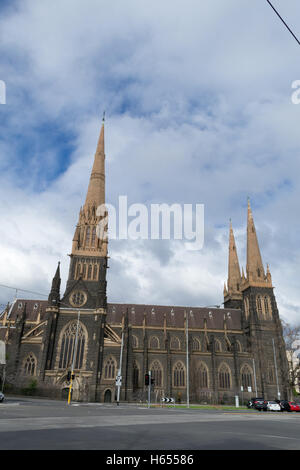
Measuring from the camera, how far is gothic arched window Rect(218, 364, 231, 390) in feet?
191

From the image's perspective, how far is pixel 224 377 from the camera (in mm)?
59000

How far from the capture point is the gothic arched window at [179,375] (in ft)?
189

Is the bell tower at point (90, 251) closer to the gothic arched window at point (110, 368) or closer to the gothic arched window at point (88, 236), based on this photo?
the gothic arched window at point (88, 236)

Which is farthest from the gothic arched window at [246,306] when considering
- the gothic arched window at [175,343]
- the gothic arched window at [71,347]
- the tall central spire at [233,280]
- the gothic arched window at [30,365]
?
the gothic arched window at [30,365]

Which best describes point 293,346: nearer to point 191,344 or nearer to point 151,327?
point 191,344

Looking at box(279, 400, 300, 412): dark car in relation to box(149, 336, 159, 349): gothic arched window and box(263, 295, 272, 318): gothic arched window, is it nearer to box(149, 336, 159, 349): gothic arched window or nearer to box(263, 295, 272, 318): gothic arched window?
box(149, 336, 159, 349): gothic arched window

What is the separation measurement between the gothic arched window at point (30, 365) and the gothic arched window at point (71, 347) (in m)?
4.04

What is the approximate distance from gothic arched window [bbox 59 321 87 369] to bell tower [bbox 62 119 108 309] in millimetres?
3979

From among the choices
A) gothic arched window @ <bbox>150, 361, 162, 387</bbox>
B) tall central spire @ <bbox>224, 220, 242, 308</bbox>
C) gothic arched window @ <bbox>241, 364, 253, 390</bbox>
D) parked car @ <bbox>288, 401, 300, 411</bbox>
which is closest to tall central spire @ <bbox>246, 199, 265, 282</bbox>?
tall central spire @ <bbox>224, 220, 242, 308</bbox>

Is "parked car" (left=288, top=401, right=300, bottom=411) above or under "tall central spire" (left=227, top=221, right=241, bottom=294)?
under

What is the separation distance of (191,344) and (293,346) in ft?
54.4

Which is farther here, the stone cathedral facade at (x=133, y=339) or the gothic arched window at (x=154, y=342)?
the gothic arched window at (x=154, y=342)

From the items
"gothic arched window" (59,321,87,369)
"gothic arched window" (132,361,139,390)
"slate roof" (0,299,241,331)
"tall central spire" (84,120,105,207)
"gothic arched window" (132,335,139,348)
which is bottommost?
"gothic arched window" (132,361,139,390)

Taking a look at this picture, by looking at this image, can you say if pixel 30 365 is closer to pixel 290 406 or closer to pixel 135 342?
pixel 135 342
